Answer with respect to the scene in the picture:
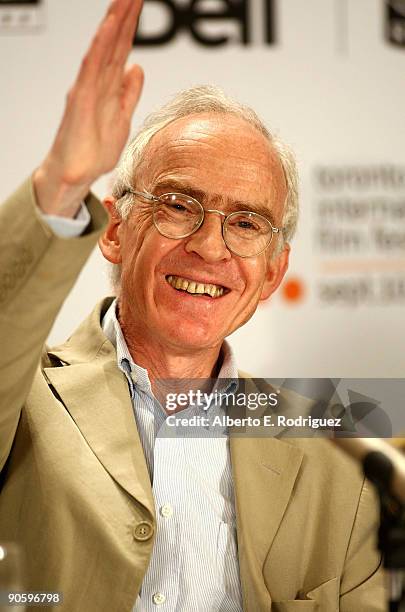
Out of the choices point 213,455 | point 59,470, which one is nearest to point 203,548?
point 213,455

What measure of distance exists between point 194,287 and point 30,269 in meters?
0.55

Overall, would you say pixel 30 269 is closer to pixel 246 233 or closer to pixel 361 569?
pixel 246 233

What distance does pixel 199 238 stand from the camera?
1.69 meters

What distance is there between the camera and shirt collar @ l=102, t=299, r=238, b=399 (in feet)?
5.57

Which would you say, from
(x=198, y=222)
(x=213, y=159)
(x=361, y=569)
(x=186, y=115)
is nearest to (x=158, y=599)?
(x=361, y=569)

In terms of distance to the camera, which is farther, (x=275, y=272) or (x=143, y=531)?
(x=275, y=272)

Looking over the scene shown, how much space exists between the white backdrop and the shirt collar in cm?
23

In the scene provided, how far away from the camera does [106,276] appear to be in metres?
1.96

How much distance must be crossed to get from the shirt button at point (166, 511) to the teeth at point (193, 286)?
0.40 metres

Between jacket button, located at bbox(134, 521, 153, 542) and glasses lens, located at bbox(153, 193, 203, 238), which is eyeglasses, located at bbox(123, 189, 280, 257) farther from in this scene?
jacket button, located at bbox(134, 521, 153, 542)

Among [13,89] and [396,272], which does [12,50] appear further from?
[396,272]

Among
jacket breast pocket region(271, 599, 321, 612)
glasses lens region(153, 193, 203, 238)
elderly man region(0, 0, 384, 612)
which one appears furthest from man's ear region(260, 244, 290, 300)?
jacket breast pocket region(271, 599, 321, 612)

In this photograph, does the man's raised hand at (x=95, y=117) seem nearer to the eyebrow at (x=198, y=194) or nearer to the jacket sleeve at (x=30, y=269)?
the jacket sleeve at (x=30, y=269)

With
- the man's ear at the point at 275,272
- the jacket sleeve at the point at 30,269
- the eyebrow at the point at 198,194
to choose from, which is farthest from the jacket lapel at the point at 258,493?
the jacket sleeve at the point at 30,269
